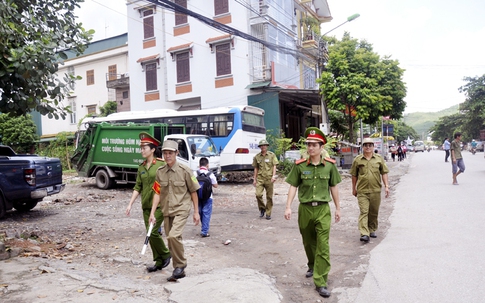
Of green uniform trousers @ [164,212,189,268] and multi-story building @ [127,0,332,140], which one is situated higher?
multi-story building @ [127,0,332,140]

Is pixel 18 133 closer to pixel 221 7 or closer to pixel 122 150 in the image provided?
pixel 221 7

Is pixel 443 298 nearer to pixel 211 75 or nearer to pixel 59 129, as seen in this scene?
pixel 211 75

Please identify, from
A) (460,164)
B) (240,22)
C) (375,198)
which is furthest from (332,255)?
(240,22)

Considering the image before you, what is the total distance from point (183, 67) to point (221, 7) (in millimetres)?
4326

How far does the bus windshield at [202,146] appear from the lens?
1487 cm

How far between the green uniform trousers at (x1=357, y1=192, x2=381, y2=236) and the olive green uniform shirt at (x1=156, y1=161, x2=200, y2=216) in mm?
3149

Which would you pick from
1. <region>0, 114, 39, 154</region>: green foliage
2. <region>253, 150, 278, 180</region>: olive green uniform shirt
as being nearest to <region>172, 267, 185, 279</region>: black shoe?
<region>253, 150, 278, 180</region>: olive green uniform shirt

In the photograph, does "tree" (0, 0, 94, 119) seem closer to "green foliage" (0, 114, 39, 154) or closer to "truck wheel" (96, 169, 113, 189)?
"truck wheel" (96, 169, 113, 189)

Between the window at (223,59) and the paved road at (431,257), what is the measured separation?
16.0 metres

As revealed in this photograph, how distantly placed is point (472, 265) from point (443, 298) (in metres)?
1.29

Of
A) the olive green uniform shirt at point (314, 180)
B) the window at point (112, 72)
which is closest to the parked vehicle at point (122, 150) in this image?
the olive green uniform shirt at point (314, 180)

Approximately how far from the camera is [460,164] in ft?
46.3

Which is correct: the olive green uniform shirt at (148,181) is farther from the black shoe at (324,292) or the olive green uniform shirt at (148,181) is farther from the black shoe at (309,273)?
the black shoe at (324,292)

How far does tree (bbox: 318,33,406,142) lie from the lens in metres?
22.0
